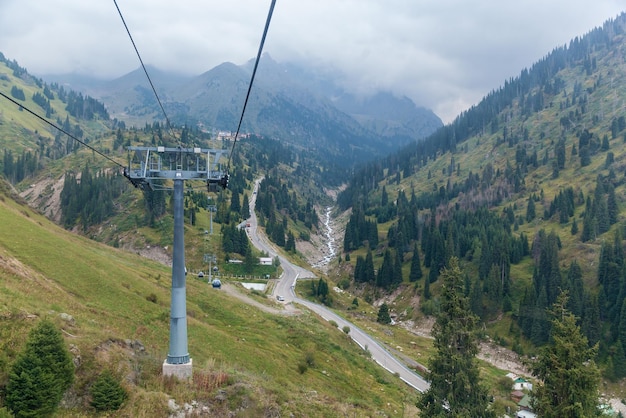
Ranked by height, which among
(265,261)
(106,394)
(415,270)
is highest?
(415,270)

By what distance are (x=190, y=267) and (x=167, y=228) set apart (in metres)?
27.4

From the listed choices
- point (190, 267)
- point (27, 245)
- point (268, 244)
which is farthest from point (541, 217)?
point (27, 245)

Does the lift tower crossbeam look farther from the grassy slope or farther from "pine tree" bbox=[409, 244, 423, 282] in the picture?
"pine tree" bbox=[409, 244, 423, 282]

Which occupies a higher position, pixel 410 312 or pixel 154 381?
pixel 154 381

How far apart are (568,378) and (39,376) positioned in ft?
99.6

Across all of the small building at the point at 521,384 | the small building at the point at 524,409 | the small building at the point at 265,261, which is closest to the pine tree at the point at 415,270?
the small building at the point at 265,261

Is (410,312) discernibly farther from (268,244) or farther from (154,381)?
(154,381)

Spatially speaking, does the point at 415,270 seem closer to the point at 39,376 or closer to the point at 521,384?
the point at 521,384

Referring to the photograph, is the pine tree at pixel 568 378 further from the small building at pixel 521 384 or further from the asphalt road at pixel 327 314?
the small building at pixel 521 384

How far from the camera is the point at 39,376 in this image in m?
17.2

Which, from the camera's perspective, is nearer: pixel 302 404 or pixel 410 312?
pixel 302 404

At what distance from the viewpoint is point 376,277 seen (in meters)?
171

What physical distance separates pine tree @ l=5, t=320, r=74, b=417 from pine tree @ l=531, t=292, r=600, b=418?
29330mm

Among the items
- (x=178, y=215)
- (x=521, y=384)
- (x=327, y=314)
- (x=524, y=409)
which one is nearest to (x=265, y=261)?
(x=327, y=314)
